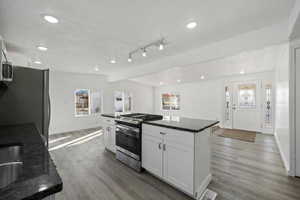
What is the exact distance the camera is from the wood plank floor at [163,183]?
6.63 ft

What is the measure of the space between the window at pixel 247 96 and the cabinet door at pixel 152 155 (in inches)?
211

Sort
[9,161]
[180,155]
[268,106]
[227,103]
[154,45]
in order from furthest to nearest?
1. [227,103]
2. [268,106]
3. [154,45]
4. [180,155]
5. [9,161]

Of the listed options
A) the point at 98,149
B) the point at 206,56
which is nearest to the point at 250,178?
the point at 206,56

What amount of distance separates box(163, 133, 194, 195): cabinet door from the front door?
17.4 ft

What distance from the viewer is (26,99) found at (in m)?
2.21

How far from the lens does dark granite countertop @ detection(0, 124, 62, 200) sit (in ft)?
1.91

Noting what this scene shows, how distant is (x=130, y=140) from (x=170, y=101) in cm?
623

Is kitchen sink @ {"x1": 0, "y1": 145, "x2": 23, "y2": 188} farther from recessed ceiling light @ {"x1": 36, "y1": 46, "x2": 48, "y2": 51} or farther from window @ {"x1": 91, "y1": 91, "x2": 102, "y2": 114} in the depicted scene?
window @ {"x1": 91, "y1": 91, "x2": 102, "y2": 114}

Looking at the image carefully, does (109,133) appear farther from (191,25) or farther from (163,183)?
(191,25)

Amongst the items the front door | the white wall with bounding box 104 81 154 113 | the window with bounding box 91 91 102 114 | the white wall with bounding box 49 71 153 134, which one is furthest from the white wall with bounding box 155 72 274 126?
the window with bounding box 91 91 102 114

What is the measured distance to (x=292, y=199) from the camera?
1.92m

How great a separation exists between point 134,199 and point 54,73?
5555 millimetres

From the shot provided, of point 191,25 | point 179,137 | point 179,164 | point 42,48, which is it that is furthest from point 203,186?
point 42,48

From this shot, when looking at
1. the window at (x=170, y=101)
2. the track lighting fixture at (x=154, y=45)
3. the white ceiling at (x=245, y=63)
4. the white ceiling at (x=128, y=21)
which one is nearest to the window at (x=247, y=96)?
the white ceiling at (x=245, y=63)
